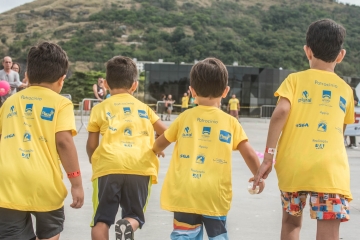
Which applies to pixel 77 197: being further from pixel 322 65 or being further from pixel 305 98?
pixel 322 65

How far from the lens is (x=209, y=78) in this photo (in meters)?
4.13

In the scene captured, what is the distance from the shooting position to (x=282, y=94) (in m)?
3.91

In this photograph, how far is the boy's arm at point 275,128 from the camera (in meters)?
3.85

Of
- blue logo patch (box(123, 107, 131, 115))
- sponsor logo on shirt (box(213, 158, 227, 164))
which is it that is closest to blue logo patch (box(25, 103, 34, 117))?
blue logo patch (box(123, 107, 131, 115))

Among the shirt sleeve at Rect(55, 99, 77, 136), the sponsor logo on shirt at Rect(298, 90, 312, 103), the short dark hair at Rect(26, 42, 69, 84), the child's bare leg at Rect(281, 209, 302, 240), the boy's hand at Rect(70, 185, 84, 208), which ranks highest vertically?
the short dark hair at Rect(26, 42, 69, 84)

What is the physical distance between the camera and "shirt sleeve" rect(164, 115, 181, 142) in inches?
162

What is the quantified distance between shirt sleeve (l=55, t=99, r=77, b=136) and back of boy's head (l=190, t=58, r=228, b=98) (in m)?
0.90

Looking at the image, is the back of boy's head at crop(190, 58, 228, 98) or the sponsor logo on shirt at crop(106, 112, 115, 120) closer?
the back of boy's head at crop(190, 58, 228, 98)

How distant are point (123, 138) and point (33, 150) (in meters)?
0.89

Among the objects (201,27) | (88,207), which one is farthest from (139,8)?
(88,207)

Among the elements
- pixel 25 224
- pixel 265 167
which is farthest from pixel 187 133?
pixel 25 224

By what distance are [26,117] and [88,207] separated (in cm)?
305

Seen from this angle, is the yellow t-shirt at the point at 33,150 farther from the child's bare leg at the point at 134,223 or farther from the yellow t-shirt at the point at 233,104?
the yellow t-shirt at the point at 233,104

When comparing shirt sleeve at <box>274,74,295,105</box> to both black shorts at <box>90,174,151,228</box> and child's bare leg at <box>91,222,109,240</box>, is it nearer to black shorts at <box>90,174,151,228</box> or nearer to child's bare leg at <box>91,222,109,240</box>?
black shorts at <box>90,174,151,228</box>
